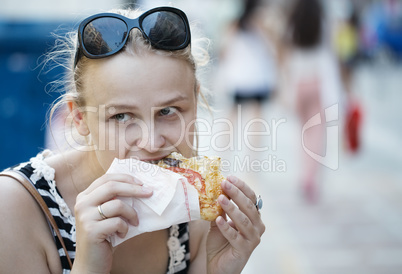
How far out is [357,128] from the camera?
5.74 m

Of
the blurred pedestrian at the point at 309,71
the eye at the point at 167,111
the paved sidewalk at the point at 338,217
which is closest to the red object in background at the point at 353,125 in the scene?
the blurred pedestrian at the point at 309,71

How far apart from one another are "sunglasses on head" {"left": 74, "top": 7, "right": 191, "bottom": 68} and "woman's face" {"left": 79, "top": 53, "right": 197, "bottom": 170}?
5 cm

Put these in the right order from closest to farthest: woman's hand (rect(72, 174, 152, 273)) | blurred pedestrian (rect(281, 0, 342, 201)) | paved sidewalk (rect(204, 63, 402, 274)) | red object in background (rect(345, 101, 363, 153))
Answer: woman's hand (rect(72, 174, 152, 273)) → paved sidewalk (rect(204, 63, 402, 274)) → red object in background (rect(345, 101, 363, 153)) → blurred pedestrian (rect(281, 0, 342, 201))

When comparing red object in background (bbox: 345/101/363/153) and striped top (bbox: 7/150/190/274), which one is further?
red object in background (bbox: 345/101/363/153)

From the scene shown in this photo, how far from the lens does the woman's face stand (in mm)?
1799

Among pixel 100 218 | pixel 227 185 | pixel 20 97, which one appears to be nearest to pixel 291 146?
pixel 20 97

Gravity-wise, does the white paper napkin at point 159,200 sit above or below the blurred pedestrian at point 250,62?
below

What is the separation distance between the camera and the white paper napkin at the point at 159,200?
67.9 inches

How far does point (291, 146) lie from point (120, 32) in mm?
6641

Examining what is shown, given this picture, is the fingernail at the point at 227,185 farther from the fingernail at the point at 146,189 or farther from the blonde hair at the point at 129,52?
the blonde hair at the point at 129,52

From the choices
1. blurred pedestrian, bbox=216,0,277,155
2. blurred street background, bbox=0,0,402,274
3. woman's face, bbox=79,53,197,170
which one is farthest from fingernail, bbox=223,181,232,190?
blurred pedestrian, bbox=216,0,277,155

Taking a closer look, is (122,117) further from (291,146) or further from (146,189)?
(291,146)

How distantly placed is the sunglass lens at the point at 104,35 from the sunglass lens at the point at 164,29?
0.09 m

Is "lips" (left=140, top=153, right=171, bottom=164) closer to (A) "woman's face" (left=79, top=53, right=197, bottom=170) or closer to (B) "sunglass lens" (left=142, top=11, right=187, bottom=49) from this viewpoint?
(A) "woman's face" (left=79, top=53, right=197, bottom=170)
